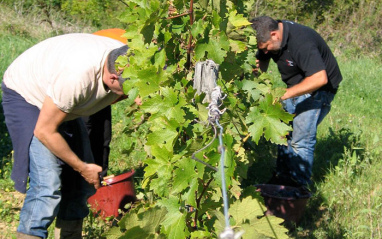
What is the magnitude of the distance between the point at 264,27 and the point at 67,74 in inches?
89.6

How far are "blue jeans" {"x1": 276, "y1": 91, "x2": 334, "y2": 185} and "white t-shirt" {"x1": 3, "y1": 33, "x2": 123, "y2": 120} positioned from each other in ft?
6.98

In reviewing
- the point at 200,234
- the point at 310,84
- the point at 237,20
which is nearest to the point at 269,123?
the point at 200,234

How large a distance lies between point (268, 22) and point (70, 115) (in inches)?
86.0

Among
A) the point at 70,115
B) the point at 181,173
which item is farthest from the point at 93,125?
the point at 181,173

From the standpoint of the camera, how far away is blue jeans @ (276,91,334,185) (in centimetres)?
471

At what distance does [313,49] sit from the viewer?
4.49 m

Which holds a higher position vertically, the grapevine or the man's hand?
the grapevine

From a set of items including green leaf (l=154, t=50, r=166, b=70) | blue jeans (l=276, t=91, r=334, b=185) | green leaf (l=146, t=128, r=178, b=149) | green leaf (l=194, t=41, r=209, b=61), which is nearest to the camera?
green leaf (l=146, t=128, r=178, b=149)

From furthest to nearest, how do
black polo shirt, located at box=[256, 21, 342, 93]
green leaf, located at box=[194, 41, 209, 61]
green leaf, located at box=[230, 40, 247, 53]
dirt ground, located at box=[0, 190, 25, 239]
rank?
black polo shirt, located at box=[256, 21, 342, 93], dirt ground, located at box=[0, 190, 25, 239], green leaf, located at box=[230, 40, 247, 53], green leaf, located at box=[194, 41, 209, 61]

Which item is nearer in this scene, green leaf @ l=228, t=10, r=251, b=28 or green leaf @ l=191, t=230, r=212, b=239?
green leaf @ l=191, t=230, r=212, b=239

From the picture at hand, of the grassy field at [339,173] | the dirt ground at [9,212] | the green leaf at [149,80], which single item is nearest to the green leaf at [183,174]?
the green leaf at [149,80]

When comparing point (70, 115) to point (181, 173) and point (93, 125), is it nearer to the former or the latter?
point (93, 125)

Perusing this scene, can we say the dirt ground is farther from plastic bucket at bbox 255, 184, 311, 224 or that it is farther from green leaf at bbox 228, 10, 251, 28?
green leaf at bbox 228, 10, 251, 28

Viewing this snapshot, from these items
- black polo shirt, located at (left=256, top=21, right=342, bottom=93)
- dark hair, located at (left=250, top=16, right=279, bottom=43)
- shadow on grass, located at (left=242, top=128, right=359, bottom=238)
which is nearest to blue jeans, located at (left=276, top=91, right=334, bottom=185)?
black polo shirt, located at (left=256, top=21, right=342, bottom=93)
